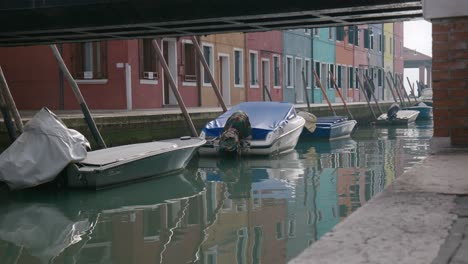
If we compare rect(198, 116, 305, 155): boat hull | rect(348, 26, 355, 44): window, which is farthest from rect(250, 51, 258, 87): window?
rect(348, 26, 355, 44): window

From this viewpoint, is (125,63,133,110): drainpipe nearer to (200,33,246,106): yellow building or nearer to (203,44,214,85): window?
(200,33,246,106): yellow building

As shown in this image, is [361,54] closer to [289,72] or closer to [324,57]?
[324,57]

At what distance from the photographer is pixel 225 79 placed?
23.7m

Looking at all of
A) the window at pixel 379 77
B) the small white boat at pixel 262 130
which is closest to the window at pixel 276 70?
the small white boat at pixel 262 130

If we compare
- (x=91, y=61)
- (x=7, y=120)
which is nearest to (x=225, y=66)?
(x=91, y=61)

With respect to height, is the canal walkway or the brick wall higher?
the brick wall

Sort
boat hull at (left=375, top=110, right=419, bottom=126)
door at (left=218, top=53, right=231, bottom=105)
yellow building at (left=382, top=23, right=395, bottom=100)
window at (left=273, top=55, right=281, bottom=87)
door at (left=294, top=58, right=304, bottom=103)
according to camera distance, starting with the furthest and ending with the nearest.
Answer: yellow building at (left=382, top=23, right=395, bottom=100)
door at (left=294, top=58, right=304, bottom=103)
window at (left=273, top=55, right=281, bottom=87)
boat hull at (left=375, top=110, right=419, bottom=126)
door at (left=218, top=53, right=231, bottom=105)

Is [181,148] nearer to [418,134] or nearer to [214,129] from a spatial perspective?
[214,129]

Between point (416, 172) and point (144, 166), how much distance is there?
20.8 feet

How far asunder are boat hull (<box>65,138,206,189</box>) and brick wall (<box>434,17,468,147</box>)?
5.32m

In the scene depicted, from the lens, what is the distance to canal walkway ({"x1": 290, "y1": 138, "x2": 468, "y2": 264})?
2.65 metres

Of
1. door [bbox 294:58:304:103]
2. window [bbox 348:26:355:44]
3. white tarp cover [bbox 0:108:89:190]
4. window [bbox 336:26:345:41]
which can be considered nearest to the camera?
white tarp cover [bbox 0:108:89:190]

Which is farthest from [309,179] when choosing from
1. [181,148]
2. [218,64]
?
[218,64]

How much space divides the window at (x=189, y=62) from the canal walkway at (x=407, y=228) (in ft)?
55.3
